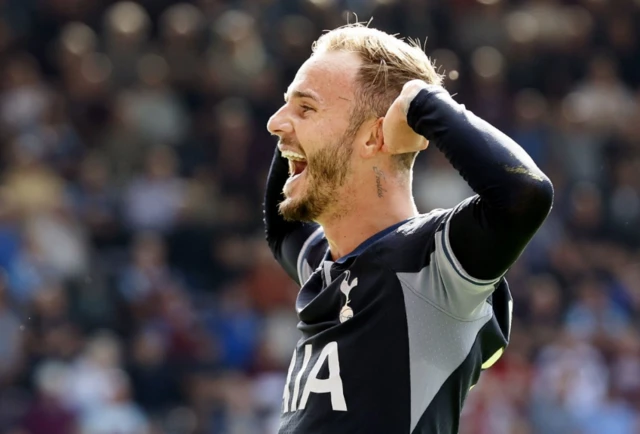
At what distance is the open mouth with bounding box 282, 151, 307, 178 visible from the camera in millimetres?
3229

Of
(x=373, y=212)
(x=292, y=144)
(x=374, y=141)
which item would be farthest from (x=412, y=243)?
(x=292, y=144)

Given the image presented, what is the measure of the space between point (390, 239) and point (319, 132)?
0.36m

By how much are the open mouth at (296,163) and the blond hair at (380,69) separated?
8.6 inches

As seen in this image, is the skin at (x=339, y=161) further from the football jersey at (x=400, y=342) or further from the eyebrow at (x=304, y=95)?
the football jersey at (x=400, y=342)

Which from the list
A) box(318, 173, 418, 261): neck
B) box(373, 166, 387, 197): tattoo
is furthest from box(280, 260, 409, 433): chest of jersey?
box(373, 166, 387, 197): tattoo

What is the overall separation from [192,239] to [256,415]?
1.83m

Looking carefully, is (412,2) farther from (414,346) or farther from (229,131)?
(414,346)

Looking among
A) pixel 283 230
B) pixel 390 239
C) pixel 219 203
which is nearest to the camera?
pixel 390 239

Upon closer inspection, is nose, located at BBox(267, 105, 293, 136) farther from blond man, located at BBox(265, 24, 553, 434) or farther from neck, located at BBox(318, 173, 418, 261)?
neck, located at BBox(318, 173, 418, 261)

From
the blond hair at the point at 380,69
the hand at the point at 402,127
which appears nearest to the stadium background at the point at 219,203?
the blond hair at the point at 380,69

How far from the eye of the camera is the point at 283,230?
12.7ft

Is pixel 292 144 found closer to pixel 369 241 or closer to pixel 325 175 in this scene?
pixel 325 175

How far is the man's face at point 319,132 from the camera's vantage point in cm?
313

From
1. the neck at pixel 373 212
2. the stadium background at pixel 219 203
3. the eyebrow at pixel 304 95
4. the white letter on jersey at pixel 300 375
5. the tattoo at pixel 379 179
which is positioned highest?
the eyebrow at pixel 304 95
